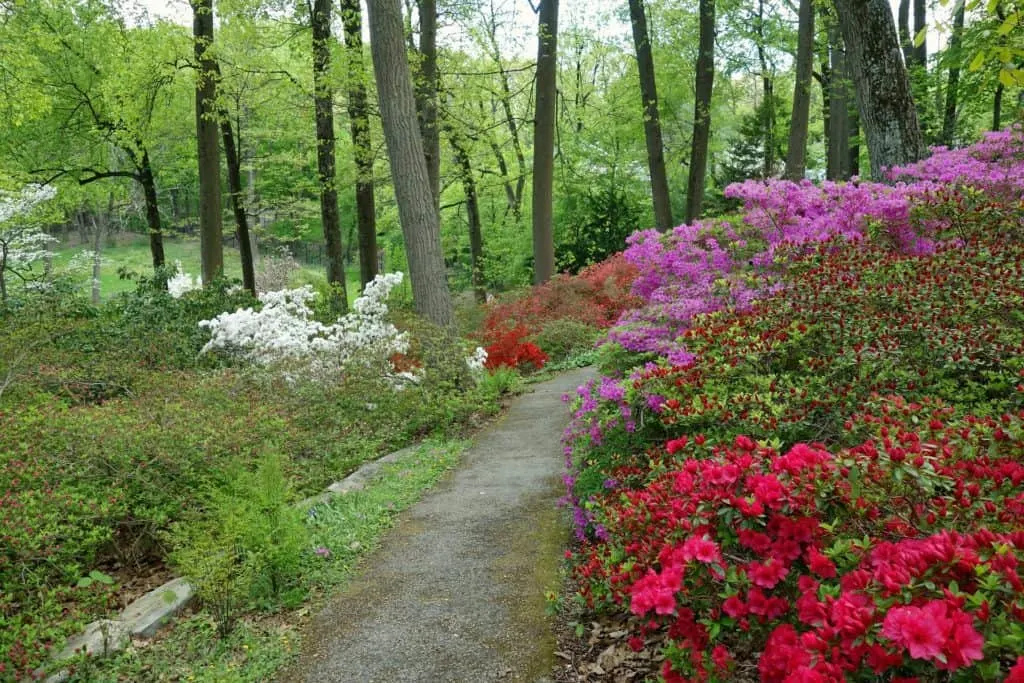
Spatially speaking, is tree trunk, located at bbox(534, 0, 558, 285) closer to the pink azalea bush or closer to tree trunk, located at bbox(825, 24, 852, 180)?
tree trunk, located at bbox(825, 24, 852, 180)

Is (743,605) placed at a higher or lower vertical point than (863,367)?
lower

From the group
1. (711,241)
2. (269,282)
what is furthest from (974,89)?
(269,282)

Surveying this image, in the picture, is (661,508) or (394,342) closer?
(661,508)

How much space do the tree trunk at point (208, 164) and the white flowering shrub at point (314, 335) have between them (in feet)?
11.0

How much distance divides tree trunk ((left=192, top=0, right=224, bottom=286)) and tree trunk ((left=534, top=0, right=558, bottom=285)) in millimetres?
5517

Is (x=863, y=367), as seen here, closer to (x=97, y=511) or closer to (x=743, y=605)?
(x=743, y=605)

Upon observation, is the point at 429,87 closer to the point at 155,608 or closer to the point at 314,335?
the point at 314,335

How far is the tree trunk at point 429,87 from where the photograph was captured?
11.4 m

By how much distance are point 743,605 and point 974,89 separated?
48.0ft

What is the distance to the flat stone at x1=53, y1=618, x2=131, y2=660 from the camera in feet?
10.6

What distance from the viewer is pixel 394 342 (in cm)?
754

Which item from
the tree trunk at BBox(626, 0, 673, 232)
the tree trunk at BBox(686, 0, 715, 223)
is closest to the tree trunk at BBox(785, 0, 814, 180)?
the tree trunk at BBox(686, 0, 715, 223)

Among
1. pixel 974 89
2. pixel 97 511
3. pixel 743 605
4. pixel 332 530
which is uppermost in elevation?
pixel 974 89

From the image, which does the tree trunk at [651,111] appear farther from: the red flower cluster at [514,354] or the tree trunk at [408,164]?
the tree trunk at [408,164]
